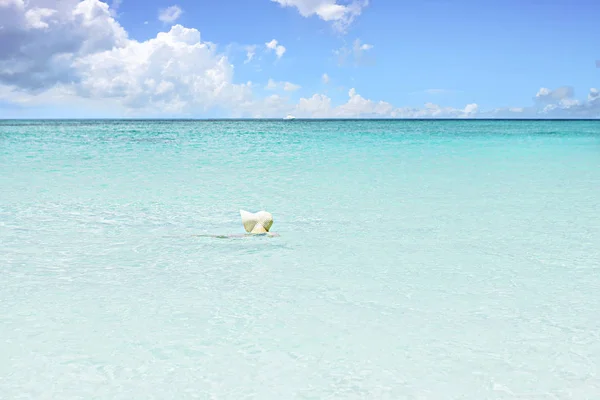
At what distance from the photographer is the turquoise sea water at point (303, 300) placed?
3002mm

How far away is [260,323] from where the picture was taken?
3.74 m

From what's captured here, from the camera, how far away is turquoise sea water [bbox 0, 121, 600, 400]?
3.00m

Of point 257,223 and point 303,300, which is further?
point 257,223

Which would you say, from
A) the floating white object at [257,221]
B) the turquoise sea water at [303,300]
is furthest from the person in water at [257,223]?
the turquoise sea water at [303,300]

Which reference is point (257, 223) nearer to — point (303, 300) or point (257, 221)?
point (257, 221)

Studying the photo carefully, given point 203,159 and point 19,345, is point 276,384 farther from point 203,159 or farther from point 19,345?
point 203,159

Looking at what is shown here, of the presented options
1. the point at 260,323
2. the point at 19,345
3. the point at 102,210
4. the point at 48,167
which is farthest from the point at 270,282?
the point at 48,167

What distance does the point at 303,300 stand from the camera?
418cm

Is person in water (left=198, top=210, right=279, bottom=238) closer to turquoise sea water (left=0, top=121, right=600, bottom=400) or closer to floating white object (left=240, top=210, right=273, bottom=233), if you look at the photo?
floating white object (left=240, top=210, right=273, bottom=233)

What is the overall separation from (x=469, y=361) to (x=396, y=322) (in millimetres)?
665

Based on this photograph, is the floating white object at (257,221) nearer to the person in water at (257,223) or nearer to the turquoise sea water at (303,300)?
the person in water at (257,223)

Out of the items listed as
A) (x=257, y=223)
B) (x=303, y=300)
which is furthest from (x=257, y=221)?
Answer: (x=303, y=300)

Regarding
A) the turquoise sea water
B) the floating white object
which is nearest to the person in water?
the floating white object

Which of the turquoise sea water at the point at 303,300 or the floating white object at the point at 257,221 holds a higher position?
the floating white object at the point at 257,221
